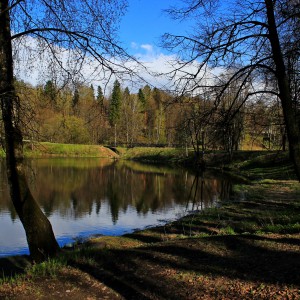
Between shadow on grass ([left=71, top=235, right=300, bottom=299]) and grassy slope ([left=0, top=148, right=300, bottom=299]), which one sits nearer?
grassy slope ([left=0, top=148, right=300, bottom=299])

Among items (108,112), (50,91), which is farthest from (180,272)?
(50,91)

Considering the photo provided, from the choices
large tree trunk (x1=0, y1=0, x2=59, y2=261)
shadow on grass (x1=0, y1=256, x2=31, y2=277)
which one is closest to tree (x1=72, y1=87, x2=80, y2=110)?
large tree trunk (x1=0, y1=0, x2=59, y2=261)

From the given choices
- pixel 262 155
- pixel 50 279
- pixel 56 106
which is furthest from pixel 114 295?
pixel 262 155

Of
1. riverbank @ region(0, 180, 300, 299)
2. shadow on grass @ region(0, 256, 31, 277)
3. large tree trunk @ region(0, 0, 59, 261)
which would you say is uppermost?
large tree trunk @ region(0, 0, 59, 261)

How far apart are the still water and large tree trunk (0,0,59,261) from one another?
0.58m

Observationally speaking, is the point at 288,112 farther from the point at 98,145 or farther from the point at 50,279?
the point at 98,145

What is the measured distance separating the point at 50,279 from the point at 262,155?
133ft

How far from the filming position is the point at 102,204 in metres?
21.5

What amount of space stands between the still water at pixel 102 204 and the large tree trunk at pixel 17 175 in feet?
1.91

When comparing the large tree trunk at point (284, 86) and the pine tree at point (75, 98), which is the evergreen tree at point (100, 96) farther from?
the large tree trunk at point (284, 86)

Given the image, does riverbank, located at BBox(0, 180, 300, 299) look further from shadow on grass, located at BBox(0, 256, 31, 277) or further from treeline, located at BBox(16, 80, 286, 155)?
shadow on grass, located at BBox(0, 256, 31, 277)

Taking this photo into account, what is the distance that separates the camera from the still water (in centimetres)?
1520

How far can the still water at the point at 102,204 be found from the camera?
15202mm

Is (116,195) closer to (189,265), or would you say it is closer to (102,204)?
(102,204)
